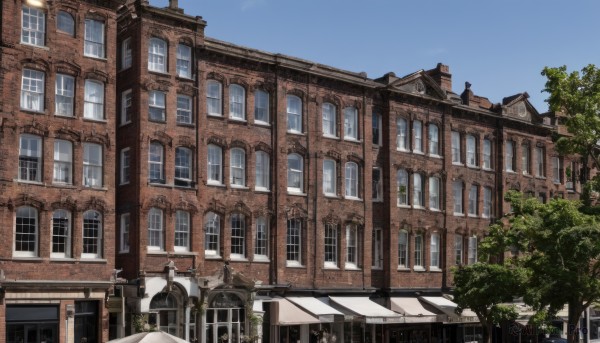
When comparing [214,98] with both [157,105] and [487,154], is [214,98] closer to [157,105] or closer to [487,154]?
[157,105]

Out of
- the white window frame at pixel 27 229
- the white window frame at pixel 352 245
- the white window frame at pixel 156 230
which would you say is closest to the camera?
the white window frame at pixel 27 229

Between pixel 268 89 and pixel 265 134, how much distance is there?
7.38ft

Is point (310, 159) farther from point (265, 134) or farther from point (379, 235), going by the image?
point (379, 235)

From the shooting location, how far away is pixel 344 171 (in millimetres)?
49156

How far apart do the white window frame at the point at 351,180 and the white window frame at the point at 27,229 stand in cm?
1738

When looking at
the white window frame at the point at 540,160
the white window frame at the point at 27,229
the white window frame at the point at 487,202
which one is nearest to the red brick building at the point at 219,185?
the white window frame at the point at 27,229

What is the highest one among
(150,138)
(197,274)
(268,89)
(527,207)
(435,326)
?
(268,89)

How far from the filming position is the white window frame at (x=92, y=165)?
39438mm

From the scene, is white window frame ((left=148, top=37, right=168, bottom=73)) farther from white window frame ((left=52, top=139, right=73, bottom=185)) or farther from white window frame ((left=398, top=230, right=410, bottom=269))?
white window frame ((left=398, top=230, right=410, bottom=269))

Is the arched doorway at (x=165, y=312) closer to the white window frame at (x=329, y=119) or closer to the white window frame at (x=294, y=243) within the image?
the white window frame at (x=294, y=243)

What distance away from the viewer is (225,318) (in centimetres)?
4300

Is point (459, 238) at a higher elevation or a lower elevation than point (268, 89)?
lower

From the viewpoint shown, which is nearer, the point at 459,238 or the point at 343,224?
the point at 343,224

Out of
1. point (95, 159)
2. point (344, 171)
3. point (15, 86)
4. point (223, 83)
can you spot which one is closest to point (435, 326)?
point (344, 171)
